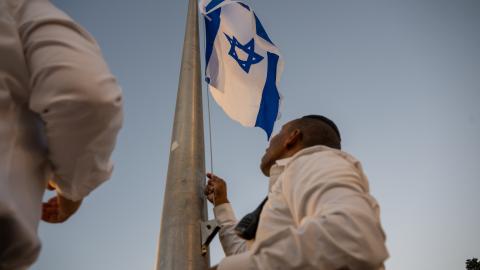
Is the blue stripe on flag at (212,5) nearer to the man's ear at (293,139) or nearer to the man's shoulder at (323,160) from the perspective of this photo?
the man's ear at (293,139)

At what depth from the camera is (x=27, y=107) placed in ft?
4.57

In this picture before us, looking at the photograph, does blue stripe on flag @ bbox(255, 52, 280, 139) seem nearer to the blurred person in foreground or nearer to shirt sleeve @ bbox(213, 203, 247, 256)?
shirt sleeve @ bbox(213, 203, 247, 256)

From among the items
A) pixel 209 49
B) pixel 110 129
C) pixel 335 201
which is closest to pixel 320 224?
pixel 335 201

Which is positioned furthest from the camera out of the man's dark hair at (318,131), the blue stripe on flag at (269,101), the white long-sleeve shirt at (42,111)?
the blue stripe on flag at (269,101)

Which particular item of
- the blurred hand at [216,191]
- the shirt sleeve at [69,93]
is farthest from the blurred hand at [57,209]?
the blurred hand at [216,191]

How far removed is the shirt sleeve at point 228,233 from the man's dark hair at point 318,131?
4.47 feet

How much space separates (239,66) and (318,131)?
4.43 m

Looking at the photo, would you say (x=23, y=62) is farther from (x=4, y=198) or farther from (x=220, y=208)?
(x=220, y=208)

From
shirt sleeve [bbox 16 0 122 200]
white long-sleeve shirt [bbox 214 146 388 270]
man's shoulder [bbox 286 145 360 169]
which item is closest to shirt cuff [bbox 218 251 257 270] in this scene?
white long-sleeve shirt [bbox 214 146 388 270]

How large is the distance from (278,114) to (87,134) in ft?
22.0

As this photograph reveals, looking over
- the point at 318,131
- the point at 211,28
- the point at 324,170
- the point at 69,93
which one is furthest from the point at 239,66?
the point at 69,93

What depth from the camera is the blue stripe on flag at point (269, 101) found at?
758 centimetres

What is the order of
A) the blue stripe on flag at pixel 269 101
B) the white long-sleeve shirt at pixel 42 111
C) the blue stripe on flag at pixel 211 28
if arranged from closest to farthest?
1. the white long-sleeve shirt at pixel 42 111
2. the blue stripe on flag at pixel 211 28
3. the blue stripe on flag at pixel 269 101

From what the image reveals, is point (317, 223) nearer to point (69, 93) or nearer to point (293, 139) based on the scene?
point (69, 93)
